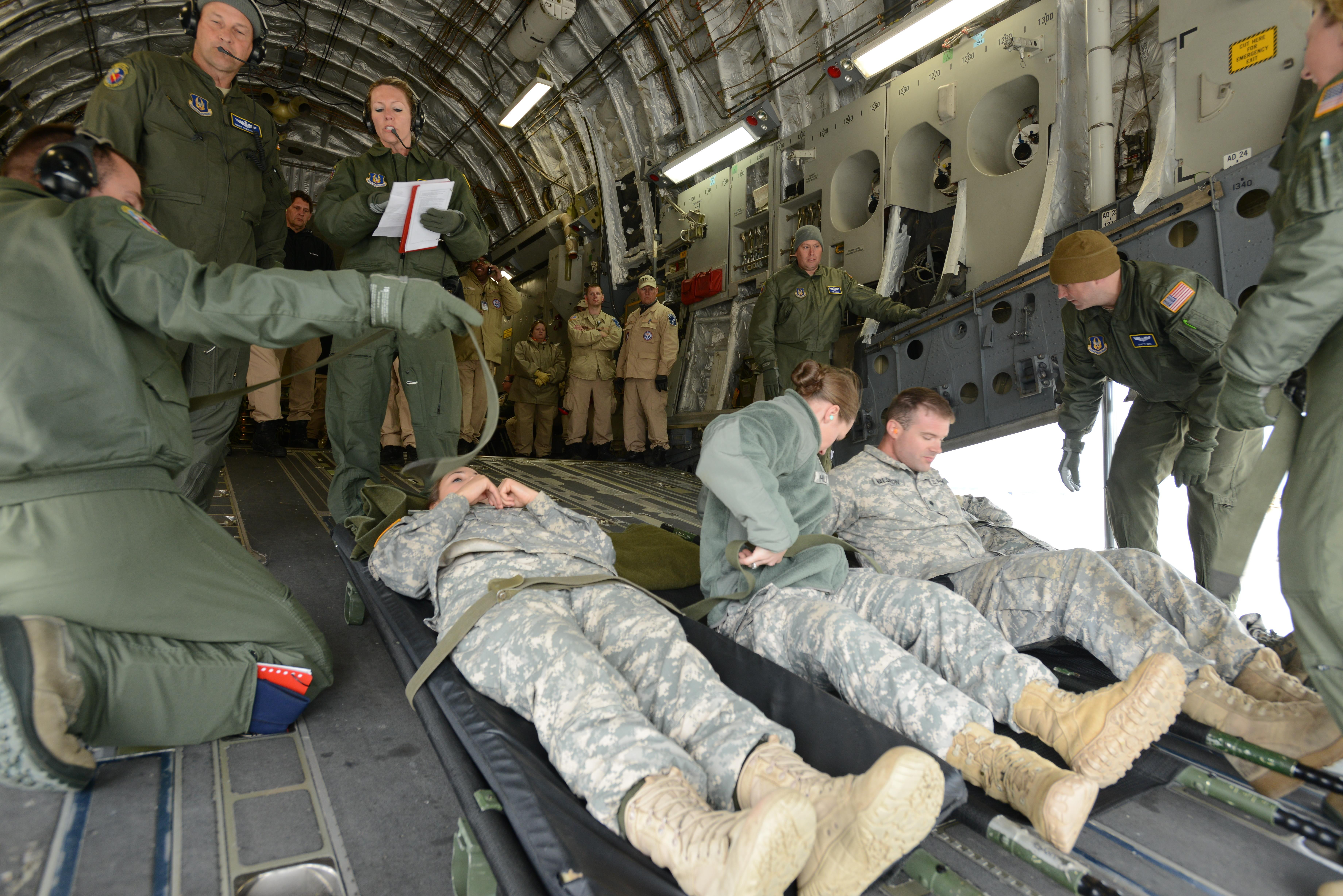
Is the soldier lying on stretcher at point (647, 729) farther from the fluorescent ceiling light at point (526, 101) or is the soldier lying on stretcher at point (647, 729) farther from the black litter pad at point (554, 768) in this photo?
the fluorescent ceiling light at point (526, 101)

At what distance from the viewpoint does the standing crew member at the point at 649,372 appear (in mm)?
8094

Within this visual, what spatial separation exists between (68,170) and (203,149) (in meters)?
1.52

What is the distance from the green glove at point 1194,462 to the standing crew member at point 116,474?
317 cm

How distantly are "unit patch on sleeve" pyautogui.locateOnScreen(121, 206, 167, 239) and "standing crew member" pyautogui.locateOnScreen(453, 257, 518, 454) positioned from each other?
19.5 ft

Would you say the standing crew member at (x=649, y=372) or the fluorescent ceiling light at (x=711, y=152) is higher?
the fluorescent ceiling light at (x=711, y=152)

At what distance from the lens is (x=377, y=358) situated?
342 cm

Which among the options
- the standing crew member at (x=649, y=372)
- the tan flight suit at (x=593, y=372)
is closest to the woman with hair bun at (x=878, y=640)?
the standing crew member at (x=649, y=372)

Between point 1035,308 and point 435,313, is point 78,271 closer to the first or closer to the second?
point 435,313

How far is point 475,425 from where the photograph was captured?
27.1 ft

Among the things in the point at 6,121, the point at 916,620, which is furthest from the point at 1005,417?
the point at 6,121

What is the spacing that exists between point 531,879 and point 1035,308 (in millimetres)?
4788

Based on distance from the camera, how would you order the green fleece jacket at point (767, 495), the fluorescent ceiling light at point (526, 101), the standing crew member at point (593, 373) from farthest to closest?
the fluorescent ceiling light at point (526, 101) < the standing crew member at point (593, 373) < the green fleece jacket at point (767, 495)

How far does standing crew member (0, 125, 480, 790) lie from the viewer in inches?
54.0

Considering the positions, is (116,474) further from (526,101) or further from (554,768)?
(526,101)
